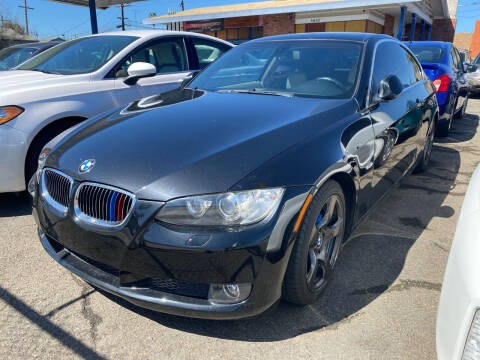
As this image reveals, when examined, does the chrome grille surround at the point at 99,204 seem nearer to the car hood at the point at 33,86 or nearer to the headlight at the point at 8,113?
the headlight at the point at 8,113

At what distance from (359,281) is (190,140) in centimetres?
142

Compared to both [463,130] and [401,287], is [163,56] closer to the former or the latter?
[401,287]

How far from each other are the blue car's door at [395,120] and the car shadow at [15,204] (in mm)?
2970

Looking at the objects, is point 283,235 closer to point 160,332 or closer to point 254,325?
point 254,325

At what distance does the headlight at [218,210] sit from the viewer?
1.71 metres

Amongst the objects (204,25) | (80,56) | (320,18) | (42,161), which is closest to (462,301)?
(42,161)

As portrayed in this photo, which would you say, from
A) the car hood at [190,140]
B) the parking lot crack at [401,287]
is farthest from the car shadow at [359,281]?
the car hood at [190,140]

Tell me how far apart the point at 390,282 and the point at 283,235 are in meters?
1.15

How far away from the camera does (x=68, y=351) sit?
188 centimetres

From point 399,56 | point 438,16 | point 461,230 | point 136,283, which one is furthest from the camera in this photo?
point 438,16

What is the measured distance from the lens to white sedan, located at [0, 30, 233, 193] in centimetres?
320

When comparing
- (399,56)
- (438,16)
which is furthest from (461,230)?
(438,16)

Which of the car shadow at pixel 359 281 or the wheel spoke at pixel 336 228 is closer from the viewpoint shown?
the car shadow at pixel 359 281

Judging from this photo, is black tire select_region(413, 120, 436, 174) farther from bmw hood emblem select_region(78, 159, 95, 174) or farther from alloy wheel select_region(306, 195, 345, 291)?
bmw hood emblem select_region(78, 159, 95, 174)
